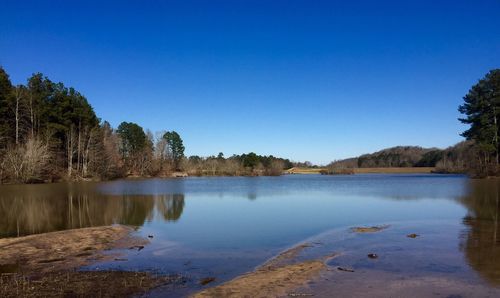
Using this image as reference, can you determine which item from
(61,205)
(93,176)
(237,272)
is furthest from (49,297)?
(93,176)

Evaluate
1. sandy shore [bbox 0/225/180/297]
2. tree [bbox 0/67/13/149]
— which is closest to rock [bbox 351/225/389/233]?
sandy shore [bbox 0/225/180/297]

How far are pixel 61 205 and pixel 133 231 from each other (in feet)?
41.3

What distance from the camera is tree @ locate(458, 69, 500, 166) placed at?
204 ft

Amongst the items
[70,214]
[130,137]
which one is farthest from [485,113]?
[130,137]

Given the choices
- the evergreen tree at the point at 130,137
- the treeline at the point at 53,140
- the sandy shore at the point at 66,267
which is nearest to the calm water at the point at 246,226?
the sandy shore at the point at 66,267

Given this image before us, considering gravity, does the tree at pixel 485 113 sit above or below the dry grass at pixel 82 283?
above

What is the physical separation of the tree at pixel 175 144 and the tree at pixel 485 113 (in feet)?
274

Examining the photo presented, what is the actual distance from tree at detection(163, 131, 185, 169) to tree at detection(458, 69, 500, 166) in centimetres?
8344

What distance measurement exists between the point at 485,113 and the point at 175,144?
8907 cm

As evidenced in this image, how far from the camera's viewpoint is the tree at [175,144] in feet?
416

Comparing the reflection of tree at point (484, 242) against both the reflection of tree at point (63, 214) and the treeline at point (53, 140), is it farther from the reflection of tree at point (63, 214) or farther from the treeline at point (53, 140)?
the treeline at point (53, 140)

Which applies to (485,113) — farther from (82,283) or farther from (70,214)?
(82,283)

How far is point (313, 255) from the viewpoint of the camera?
12703 millimetres

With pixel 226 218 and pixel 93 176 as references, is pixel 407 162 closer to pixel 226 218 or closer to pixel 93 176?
pixel 93 176
